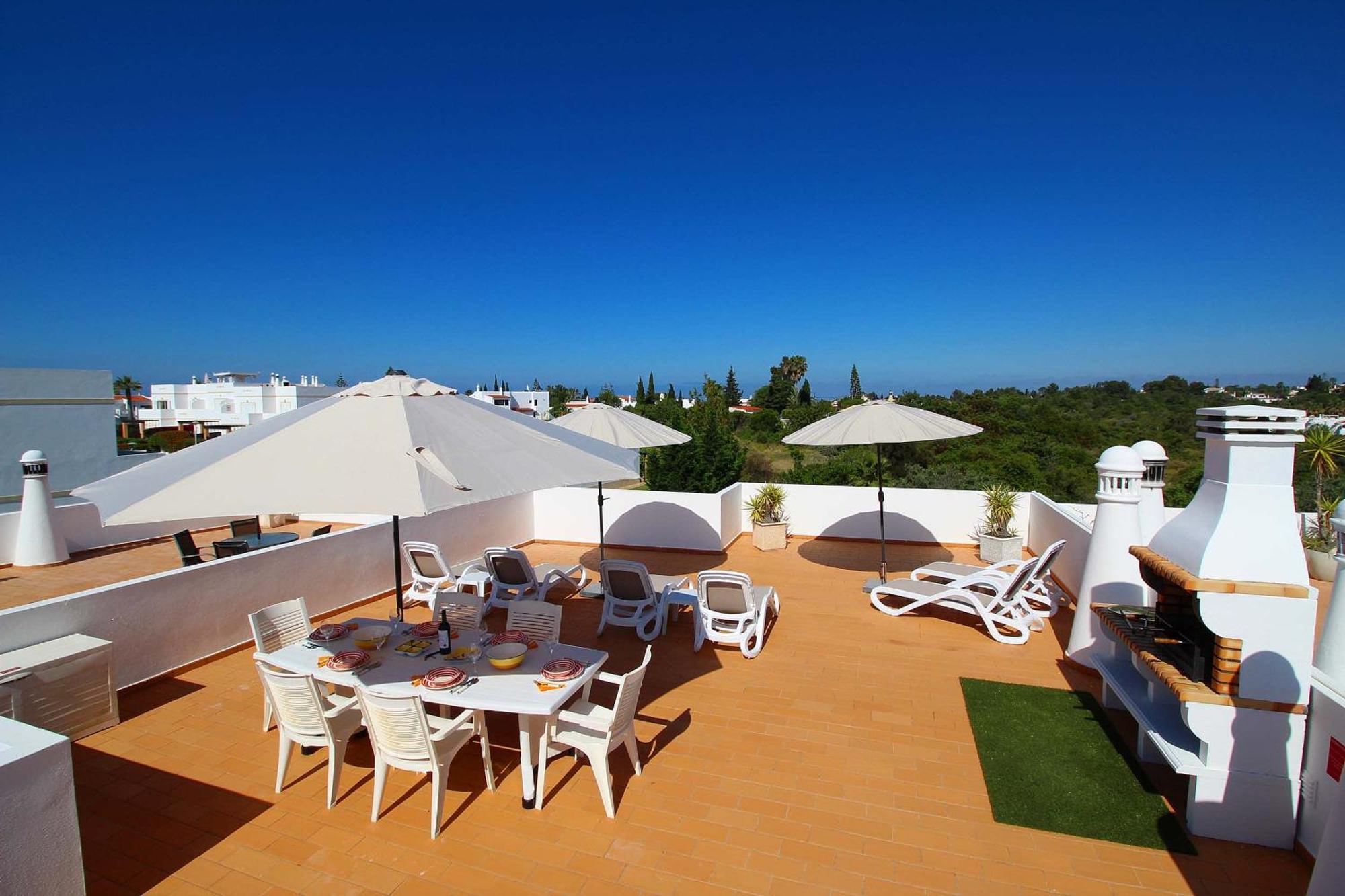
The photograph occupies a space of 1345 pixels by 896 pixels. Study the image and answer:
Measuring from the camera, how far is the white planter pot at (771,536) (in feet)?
33.3

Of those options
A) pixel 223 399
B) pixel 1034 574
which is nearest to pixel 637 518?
pixel 1034 574

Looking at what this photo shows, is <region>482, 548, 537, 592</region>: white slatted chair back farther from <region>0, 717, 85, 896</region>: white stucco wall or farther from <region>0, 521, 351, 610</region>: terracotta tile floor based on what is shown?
<region>0, 717, 85, 896</region>: white stucco wall

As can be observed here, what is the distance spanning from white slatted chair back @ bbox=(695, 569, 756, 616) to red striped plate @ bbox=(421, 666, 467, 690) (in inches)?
103

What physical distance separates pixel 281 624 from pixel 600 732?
283cm

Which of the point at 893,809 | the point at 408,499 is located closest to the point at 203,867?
the point at 408,499

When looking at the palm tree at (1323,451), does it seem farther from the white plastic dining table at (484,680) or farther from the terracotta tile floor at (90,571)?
the terracotta tile floor at (90,571)

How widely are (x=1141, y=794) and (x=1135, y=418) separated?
104 ft

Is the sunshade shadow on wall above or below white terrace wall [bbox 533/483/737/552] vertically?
below

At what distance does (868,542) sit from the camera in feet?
34.6

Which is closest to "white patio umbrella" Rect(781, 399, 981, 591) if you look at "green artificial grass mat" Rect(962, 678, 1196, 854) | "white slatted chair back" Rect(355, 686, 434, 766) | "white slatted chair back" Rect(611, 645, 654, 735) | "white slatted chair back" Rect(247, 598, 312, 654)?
"green artificial grass mat" Rect(962, 678, 1196, 854)

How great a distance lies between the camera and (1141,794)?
3672 millimetres

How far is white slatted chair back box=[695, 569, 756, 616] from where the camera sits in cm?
584

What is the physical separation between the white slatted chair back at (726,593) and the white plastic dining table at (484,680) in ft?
Result: 6.31

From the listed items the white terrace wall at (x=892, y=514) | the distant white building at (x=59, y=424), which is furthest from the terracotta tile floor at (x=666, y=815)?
the distant white building at (x=59, y=424)
